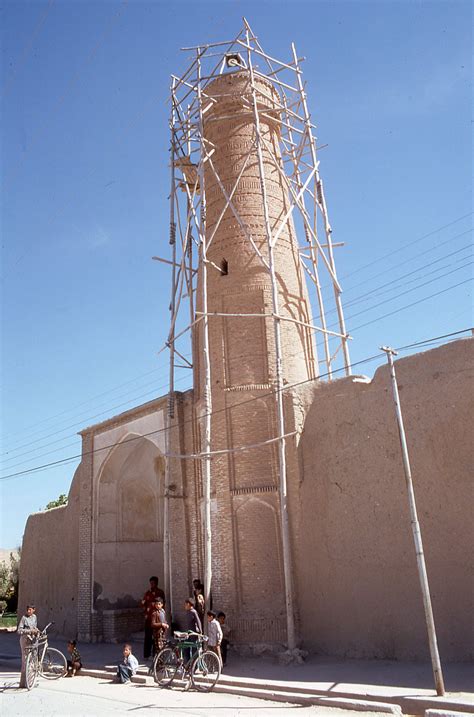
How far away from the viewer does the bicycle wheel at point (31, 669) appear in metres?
10.3

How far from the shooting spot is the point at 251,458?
12.9m

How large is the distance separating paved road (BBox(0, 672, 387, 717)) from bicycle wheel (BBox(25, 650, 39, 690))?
140 mm

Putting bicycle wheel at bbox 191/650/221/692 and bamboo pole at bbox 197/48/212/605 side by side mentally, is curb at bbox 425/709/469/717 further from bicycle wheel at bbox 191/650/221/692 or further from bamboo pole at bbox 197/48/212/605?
bamboo pole at bbox 197/48/212/605

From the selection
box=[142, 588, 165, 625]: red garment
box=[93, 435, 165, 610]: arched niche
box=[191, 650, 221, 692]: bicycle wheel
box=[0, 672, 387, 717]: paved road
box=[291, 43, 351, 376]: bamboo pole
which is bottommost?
box=[0, 672, 387, 717]: paved road

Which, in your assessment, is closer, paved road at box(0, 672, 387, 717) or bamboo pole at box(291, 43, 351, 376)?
paved road at box(0, 672, 387, 717)

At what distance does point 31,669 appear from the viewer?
10.3 m

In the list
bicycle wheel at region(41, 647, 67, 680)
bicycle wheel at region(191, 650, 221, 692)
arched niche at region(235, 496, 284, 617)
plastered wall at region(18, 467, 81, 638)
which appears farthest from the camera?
plastered wall at region(18, 467, 81, 638)

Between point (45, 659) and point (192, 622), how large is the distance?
293 centimetres

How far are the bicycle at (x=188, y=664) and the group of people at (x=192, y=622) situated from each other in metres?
0.24

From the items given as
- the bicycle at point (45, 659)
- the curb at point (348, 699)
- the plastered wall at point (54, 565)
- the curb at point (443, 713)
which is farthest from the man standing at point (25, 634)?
the plastered wall at point (54, 565)

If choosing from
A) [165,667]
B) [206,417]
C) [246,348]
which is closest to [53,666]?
[165,667]

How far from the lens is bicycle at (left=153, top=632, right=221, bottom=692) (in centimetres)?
970

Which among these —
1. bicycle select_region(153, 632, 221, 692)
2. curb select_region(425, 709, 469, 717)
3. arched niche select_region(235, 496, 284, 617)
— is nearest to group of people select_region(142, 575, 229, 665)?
bicycle select_region(153, 632, 221, 692)

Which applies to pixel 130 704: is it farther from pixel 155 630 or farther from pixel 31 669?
pixel 155 630
